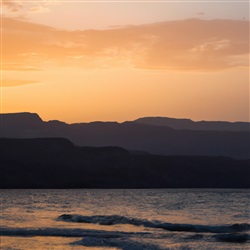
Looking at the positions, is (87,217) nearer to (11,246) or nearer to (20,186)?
(11,246)

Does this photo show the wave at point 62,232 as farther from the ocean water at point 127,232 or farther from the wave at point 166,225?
the wave at point 166,225

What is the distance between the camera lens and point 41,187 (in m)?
197

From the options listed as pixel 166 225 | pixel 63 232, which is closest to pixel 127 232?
pixel 63 232

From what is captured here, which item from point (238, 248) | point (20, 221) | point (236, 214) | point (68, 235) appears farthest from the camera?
point (236, 214)

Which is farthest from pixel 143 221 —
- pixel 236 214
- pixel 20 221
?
pixel 236 214

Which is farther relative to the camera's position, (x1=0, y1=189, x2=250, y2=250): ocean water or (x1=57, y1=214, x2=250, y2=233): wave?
(x1=57, y1=214, x2=250, y2=233): wave

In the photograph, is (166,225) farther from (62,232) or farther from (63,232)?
(62,232)

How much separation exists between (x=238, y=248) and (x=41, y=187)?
533ft

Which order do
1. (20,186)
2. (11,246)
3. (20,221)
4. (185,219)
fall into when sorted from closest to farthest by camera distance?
(11,246)
(20,221)
(185,219)
(20,186)

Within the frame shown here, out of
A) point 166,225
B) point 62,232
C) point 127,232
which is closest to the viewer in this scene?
point 62,232

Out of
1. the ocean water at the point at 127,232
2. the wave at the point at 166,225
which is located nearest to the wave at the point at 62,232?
the ocean water at the point at 127,232

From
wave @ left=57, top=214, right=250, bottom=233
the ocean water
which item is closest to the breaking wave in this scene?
the ocean water

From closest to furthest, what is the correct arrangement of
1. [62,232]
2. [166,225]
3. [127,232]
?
[62,232] → [127,232] → [166,225]

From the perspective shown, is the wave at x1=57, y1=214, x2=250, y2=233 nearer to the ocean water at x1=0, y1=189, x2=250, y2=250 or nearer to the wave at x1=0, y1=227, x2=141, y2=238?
the ocean water at x1=0, y1=189, x2=250, y2=250
